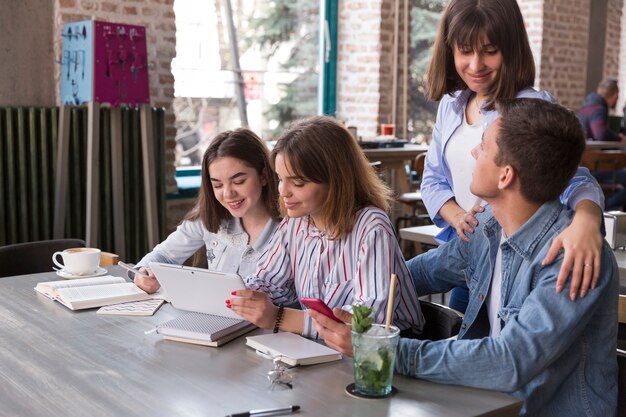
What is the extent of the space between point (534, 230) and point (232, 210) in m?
1.13

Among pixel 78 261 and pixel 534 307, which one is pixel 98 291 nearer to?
pixel 78 261

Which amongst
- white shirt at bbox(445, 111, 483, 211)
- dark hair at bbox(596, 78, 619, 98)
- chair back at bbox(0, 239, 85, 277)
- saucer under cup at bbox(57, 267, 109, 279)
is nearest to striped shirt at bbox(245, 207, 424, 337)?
white shirt at bbox(445, 111, 483, 211)

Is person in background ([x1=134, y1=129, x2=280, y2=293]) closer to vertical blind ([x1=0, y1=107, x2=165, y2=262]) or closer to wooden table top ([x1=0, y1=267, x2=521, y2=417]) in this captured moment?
wooden table top ([x1=0, y1=267, x2=521, y2=417])

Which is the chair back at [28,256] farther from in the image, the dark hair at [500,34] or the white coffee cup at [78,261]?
the dark hair at [500,34]

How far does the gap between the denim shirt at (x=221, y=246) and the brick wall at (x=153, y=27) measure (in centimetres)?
219

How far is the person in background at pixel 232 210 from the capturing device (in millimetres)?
2541

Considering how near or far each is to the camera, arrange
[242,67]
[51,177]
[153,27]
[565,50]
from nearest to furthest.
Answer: [51,177]
[153,27]
[242,67]
[565,50]

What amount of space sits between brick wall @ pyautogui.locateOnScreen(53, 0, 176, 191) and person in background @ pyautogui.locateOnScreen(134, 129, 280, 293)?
2205 millimetres

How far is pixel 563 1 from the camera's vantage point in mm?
8305

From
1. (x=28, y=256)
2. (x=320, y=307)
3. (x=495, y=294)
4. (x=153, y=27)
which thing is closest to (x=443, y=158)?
(x=495, y=294)

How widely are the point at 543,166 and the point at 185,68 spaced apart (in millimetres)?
Result: 4395

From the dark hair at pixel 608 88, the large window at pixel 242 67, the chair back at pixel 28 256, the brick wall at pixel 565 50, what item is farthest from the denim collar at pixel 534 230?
the dark hair at pixel 608 88

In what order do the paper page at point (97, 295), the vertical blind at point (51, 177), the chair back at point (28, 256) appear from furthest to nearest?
the vertical blind at point (51, 177) → the chair back at point (28, 256) → the paper page at point (97, 295)

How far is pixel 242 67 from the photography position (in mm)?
6105
